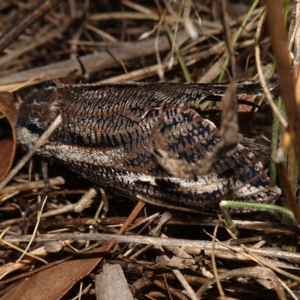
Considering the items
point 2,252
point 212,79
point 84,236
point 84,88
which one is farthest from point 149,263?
point 212,79

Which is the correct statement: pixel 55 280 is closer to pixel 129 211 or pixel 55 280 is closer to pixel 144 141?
pixel 129 211

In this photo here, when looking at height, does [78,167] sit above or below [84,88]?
below

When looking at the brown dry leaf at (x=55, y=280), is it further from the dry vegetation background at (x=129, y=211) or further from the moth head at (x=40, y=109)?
the moth head at (x=40, y=109)

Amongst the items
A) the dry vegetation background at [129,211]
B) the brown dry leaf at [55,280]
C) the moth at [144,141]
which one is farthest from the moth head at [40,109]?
the brown dry leaf at [55,280]

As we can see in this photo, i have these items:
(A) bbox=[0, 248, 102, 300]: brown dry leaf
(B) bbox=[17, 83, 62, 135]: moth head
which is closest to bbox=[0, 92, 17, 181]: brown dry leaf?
(B) bbox=[17, 83, 62, 135]: moth head

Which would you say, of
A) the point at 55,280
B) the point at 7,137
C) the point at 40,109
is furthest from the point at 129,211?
the point at 7,137

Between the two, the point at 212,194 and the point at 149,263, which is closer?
the point at 212,194

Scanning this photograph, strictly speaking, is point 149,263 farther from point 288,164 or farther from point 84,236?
point 288,164

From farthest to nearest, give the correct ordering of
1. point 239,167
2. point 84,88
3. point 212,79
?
point 212,79 < point 84,88 < point 239,167
